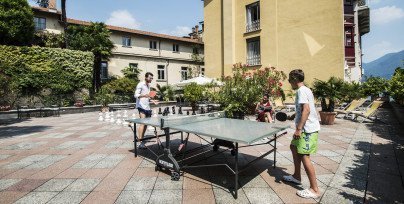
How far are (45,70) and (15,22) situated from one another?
202 inches

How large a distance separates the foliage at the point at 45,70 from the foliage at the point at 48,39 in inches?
104

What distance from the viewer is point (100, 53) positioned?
26.6 m

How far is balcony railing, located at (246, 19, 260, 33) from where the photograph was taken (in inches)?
857

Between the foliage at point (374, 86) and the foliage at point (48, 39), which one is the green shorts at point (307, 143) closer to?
the foliage at point (374, 86)

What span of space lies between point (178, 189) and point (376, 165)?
14.6ft

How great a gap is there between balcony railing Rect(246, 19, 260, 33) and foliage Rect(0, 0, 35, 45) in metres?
20.5

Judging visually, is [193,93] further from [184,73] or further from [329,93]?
[184,73]

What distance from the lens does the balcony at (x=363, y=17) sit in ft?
82.2

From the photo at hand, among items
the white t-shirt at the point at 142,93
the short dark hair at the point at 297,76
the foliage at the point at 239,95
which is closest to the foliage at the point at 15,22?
the foliage at the point at 239,95

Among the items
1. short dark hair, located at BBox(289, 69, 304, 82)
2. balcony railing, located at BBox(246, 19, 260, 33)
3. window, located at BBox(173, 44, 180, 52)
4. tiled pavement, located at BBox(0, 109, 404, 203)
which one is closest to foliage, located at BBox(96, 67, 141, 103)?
window, located at BBox(173, 44, 180, 52)

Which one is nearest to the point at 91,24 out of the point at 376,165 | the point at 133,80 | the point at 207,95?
the point at 133,80

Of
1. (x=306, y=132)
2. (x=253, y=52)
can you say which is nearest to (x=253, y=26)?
(x=253, y=52)

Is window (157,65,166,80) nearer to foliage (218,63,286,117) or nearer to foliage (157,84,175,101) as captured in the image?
foliage (157,84,175,101)

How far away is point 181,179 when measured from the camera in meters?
4.75
